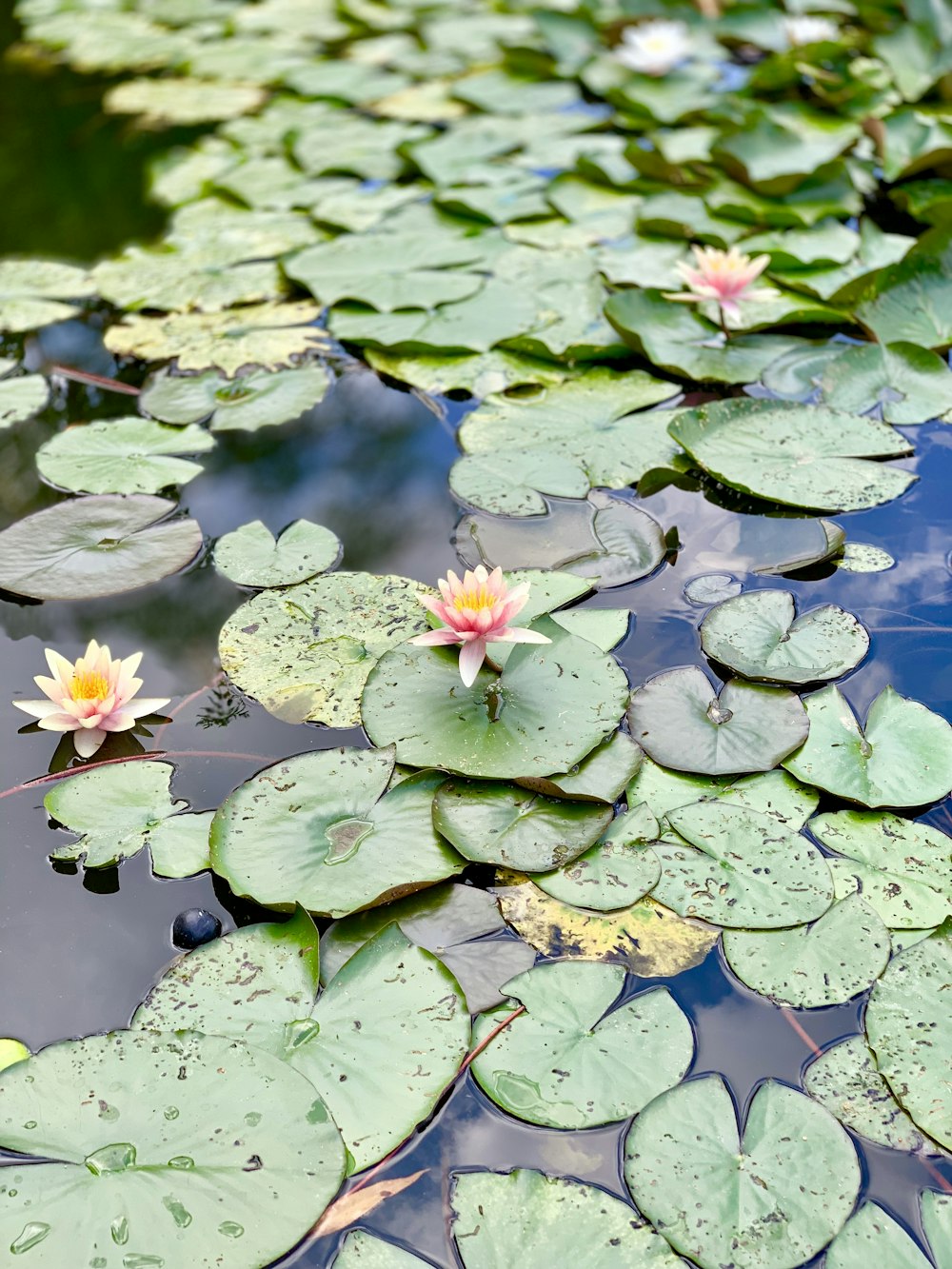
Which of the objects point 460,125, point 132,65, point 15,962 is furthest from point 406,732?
point 132,65

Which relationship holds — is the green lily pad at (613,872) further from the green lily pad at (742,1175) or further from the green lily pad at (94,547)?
the green lily pad at (94,547)

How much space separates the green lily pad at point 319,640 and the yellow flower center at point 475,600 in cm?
30

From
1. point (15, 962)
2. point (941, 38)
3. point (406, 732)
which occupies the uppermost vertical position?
point (941, 38)

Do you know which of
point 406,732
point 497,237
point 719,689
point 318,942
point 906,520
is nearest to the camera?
point 318,942

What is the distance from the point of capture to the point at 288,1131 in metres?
1.39

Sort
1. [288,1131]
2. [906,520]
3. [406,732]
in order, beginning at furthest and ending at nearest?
[906,520] → [406,732] → [288,1131]

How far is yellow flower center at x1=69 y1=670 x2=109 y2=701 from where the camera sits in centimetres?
197

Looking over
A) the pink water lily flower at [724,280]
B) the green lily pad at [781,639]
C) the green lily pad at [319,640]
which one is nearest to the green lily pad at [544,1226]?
the green lily pad at [319,640]

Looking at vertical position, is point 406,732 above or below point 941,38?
below

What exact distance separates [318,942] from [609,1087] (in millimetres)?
499

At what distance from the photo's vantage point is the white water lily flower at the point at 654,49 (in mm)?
4809

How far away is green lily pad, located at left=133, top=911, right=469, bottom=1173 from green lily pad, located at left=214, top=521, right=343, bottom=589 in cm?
92

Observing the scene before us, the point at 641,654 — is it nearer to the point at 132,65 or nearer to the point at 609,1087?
the point at 609,1087

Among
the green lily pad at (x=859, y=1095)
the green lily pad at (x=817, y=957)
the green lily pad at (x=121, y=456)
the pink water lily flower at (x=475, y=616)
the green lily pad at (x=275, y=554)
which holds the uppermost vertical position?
the pink water lily flower at (x=475, y=616)
